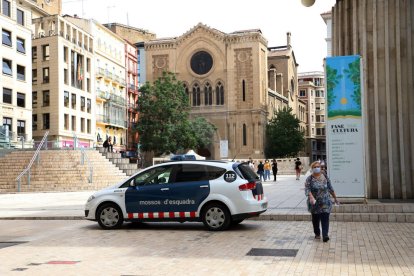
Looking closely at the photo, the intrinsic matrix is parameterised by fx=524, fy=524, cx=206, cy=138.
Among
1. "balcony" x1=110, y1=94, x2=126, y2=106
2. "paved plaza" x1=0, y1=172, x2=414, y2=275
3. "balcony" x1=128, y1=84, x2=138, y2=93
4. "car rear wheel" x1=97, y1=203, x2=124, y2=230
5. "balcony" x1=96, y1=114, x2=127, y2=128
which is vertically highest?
"balcony" x1=128, y1=84, x2=138, y2=93

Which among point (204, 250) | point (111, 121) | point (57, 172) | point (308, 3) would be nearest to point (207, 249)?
point (204, 250)

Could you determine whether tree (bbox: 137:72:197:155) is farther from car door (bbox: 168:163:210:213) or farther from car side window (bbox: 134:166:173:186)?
car door (bbox: 168:163:210:213)

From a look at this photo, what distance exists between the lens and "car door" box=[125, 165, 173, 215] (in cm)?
1227

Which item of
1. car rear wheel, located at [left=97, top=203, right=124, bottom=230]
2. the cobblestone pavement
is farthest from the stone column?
car rear wheel, located at [left=97, top=203, right=124, bottom=230]

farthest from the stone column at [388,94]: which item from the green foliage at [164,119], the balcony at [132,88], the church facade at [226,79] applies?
the balcony at [132,88]

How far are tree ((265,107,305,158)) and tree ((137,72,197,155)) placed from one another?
15.7 meters

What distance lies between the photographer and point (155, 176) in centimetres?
1255

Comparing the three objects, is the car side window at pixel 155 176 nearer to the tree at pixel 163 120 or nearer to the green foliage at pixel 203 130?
the tree at pixel 163 120

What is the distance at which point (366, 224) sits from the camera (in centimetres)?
1277

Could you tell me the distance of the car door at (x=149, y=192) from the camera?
12.3 metres

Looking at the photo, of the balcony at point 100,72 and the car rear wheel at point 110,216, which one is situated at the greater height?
the balcony at point 100,72

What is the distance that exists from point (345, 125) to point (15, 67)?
39678 mm

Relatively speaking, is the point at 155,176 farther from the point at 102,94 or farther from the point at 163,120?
the point at 102,94

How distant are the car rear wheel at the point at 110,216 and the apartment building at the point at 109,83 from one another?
158 ft
